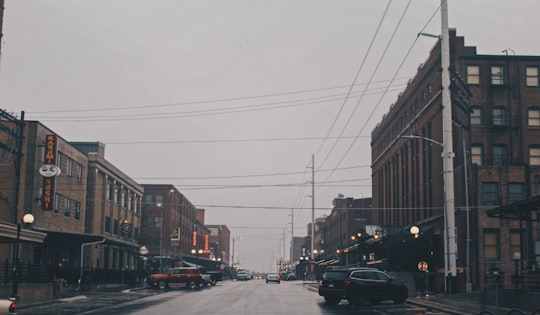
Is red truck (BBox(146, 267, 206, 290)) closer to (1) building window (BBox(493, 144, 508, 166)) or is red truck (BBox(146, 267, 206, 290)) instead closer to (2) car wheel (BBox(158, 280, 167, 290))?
(2) car wheel (BBox(158, 280, 167, 290))

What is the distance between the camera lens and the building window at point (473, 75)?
54.5 metres

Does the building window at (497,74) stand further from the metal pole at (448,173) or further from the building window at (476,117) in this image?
the metal pole at (448,173)

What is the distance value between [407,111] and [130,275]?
31.0 metres

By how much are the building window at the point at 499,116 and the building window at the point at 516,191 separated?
211 inches

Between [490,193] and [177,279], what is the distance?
26.4 meters

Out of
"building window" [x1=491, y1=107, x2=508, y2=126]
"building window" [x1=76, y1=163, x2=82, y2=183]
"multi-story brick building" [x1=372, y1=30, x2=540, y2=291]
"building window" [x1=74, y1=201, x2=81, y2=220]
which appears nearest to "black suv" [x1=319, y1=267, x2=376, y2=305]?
"multi-story brick building" [x1=372, y1=30, x2=540, y2=291]

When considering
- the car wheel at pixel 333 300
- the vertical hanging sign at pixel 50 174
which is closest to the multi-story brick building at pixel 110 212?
the vertical hanging sign at pixel 50 174

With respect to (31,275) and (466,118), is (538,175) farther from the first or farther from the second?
(31,275)

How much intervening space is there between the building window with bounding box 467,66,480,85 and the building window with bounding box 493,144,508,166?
543 centimetres

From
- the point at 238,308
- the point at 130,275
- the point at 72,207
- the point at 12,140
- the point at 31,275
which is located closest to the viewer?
the point at 238,308

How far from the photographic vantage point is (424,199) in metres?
60.5

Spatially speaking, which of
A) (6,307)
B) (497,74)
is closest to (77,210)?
(497,74)

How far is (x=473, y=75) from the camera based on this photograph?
2146 inches

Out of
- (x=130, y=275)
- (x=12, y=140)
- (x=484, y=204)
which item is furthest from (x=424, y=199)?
(x=12, y=140)
